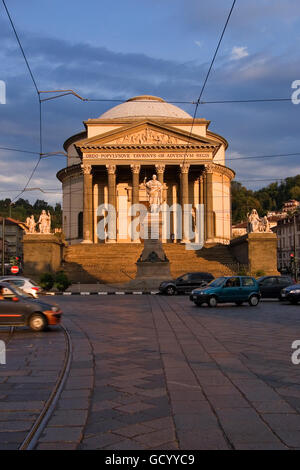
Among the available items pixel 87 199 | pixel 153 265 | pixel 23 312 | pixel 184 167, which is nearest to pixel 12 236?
pixel 87 199

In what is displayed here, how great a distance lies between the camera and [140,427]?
5.30m

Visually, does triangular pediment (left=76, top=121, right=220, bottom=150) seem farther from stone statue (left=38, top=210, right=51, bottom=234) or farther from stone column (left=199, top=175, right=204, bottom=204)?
stone statue (left=38, top=210, right=51, bottom=234)

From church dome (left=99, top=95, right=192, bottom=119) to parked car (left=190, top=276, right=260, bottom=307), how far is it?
153 ft

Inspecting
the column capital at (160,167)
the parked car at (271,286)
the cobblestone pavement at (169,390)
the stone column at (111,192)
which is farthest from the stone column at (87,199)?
the cobblestone pavement at (169,390)

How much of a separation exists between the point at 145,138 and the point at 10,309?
153 feet

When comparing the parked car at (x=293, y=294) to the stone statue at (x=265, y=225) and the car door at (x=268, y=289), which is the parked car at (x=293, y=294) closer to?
the car door at (x=268, y=289)

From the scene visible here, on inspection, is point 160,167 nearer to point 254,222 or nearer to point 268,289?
point 254,222

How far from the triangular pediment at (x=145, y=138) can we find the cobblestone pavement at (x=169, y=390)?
45.7m

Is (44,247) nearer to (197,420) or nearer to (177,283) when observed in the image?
(177,283)

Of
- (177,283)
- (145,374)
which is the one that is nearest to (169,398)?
(145,374)

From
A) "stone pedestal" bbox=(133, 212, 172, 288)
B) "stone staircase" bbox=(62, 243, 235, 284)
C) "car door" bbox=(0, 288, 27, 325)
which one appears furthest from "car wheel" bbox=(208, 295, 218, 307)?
"stone staircase" bbox=(62, 243, 235, 284)

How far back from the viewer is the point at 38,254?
44438 mm

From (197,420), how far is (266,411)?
0.87m

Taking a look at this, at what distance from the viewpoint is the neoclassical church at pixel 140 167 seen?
2279 inches
